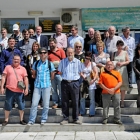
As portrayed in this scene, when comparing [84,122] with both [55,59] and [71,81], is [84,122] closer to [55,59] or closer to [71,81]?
[71,81]

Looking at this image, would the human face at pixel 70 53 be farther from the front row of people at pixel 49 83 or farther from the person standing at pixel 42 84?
the person standing at pixel 42 84

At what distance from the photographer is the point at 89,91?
696 centimetres

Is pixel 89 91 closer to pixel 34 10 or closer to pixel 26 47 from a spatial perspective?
pixel 26 47

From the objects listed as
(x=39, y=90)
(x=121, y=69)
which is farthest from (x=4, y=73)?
(x=121, y=69)

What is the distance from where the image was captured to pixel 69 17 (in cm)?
1125

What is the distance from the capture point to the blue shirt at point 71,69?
263 inches

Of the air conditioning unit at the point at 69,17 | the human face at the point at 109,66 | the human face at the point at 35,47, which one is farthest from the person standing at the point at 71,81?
the air conditioning unit at the point at 69,17

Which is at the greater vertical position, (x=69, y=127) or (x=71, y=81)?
(x=71, y=81)

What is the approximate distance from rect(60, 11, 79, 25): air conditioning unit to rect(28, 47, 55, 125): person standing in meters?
4.87

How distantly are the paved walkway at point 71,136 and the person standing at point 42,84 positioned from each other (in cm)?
39

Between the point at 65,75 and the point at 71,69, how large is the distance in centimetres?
20

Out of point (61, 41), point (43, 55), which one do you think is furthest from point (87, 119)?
point (61, 41)

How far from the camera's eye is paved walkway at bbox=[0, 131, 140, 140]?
6113 millimetres

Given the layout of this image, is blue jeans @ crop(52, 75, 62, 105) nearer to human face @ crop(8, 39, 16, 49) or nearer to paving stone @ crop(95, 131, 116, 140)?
human face @ crop(8, 39, 16, 49)
